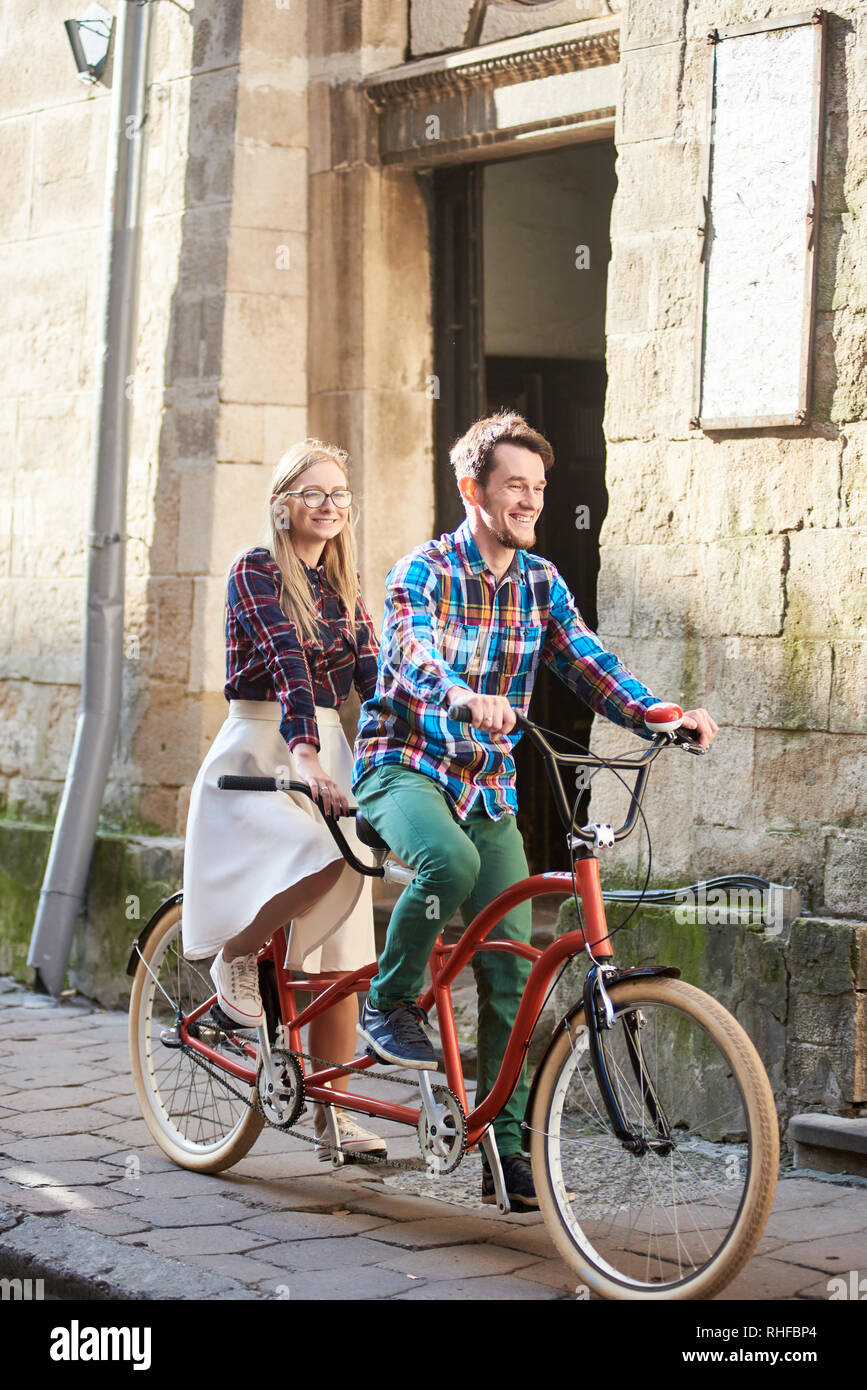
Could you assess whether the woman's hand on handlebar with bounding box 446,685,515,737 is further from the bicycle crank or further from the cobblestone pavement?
the cobblestone pavement

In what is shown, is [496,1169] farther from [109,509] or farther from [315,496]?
[109,509]

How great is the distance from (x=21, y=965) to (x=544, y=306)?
3.57 m

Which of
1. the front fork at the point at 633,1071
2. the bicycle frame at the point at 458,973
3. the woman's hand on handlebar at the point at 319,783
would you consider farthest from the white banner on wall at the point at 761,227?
the front fork at the point at 633,1071

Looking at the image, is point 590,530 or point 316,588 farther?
point 590,530

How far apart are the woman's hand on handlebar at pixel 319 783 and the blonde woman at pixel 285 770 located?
0.06 m

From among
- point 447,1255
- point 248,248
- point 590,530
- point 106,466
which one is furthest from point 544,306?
point 447,1255

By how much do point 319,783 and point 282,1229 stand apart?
1.03m

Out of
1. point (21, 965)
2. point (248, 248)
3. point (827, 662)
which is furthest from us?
point (21, 965)

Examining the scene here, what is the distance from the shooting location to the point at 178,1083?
5.17m

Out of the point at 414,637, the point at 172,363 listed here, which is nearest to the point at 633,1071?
the point at 414,637

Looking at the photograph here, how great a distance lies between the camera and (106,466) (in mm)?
7312

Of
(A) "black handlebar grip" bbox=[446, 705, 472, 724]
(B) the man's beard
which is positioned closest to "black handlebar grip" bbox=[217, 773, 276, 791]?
(B) the man's beard
